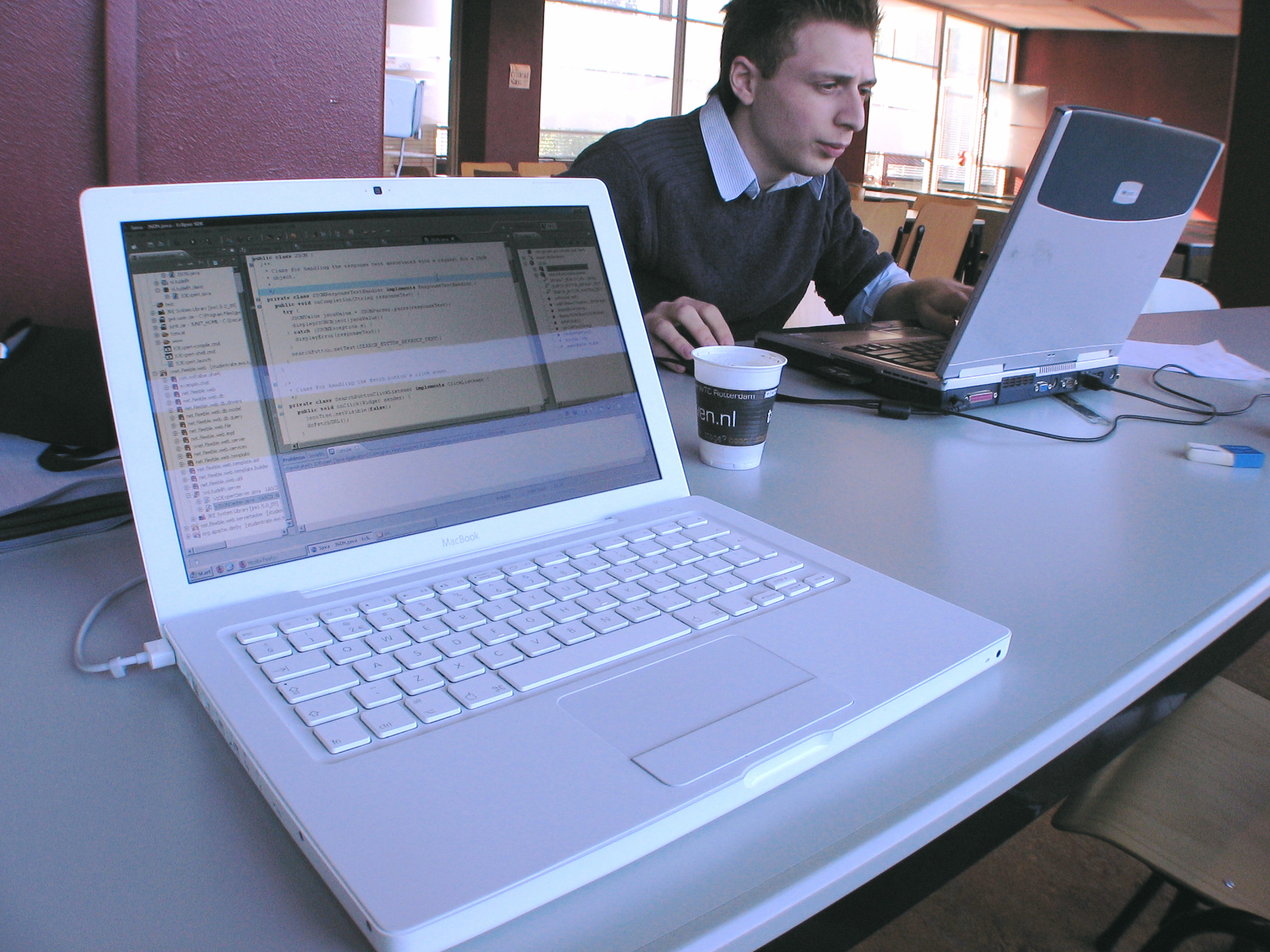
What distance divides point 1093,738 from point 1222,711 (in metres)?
0.69

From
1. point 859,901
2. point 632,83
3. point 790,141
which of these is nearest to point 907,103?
point 632,83

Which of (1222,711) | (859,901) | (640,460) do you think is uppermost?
(640,460)

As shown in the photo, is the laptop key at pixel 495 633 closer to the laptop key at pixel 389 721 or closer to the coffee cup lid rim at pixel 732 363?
the laptop key at pixel 389 721

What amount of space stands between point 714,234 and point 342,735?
4.94ft

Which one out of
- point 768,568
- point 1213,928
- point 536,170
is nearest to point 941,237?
point 536,170

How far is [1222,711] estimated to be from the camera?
1035mm

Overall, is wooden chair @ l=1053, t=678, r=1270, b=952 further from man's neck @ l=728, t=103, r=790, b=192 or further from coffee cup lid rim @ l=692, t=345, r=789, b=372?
man's neck @ l=728, t=103, r=790, b=192

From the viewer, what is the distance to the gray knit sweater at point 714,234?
1.67 m

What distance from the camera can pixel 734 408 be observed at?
83 centimetres

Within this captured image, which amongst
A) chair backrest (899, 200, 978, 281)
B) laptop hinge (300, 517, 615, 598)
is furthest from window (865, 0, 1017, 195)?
laptop hinge (300, 517, 615, 598)

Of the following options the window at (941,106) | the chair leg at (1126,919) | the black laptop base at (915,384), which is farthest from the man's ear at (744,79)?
the window at (941,106)

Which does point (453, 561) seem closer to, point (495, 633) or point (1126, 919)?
point (495, 633)

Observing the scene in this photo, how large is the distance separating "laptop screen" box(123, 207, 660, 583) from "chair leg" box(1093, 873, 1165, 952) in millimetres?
1058

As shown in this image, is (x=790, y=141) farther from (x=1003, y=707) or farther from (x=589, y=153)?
(x=1003, y=707)
